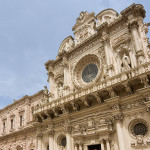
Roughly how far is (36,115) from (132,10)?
11.9m

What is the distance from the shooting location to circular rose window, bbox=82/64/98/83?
15601 millimetres

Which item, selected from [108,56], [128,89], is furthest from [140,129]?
[108,56]

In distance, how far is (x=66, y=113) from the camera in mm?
14375

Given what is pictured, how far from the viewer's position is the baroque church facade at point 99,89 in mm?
11148

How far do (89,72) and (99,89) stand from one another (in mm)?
3773

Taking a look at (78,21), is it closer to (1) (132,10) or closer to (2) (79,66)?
(2) (79,66)

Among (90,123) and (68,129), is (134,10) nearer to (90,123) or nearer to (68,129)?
(90,123)

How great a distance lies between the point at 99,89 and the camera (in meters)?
12.5

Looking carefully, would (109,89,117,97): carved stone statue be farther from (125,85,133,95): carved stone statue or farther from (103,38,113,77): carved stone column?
(103,38,113,77): carved stone column

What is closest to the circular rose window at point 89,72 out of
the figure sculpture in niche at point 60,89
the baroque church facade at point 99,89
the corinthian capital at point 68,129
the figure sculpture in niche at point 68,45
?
the baroque church facade at point 99,89

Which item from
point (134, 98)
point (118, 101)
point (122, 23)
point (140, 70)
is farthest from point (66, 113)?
point (122, 23)

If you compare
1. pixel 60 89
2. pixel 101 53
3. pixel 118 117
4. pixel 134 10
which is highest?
pixel 134 10

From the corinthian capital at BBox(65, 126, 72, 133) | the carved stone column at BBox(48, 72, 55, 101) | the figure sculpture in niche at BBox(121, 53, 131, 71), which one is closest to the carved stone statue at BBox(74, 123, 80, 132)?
the corinthian capital at BBox(65, 126, 72, 133)

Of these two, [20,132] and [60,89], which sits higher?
[60,89]
